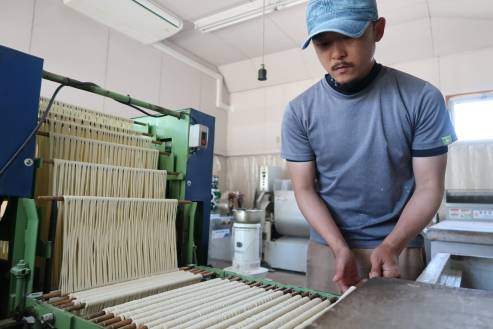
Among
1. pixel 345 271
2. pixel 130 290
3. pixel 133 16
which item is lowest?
pixel 130 290

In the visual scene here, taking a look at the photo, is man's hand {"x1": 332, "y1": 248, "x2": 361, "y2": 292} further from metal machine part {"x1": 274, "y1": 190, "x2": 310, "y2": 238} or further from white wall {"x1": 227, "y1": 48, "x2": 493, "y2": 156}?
white wall {"x1": 227, "y1": 48, "x2": 493, "y2": 156}

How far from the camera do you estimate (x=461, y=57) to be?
391 centimetres

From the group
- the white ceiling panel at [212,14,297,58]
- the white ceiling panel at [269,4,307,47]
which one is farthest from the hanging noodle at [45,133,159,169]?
the white ceiling panel at [212,14,297,58]

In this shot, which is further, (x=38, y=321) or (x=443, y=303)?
(x=38, y=321)

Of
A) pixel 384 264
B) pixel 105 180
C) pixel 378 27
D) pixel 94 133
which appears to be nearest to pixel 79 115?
pixel 94 133

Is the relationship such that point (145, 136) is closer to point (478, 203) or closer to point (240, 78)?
point (478, 203)

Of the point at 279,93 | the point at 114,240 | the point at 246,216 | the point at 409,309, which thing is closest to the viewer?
the point at 409,309

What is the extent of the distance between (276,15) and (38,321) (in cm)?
385

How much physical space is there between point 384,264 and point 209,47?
14.9ft

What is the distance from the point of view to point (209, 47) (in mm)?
4809

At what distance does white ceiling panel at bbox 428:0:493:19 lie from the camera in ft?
10.5

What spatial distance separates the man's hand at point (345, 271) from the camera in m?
0.89

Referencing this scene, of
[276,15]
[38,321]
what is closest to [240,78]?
[276,15]

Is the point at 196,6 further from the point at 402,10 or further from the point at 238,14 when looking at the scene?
the point at 402,10
